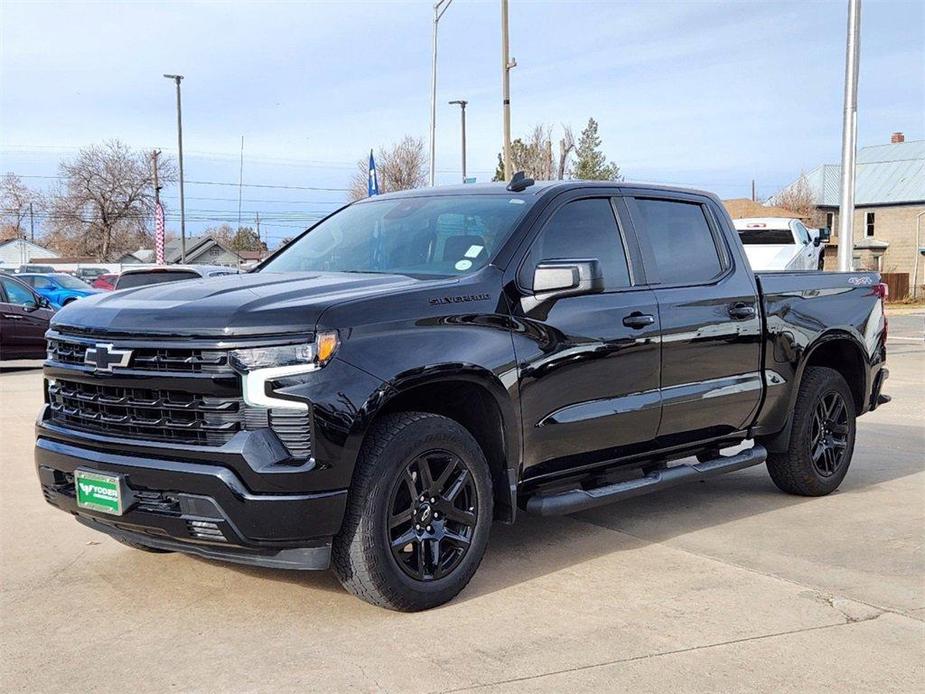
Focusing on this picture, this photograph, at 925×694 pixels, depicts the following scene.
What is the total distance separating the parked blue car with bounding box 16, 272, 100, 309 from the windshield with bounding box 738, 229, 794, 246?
19.1 m

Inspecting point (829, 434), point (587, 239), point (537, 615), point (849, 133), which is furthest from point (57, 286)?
point (537, 615)

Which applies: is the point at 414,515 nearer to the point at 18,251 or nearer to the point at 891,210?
the point at 891,210

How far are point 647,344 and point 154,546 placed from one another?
2685 millimetres

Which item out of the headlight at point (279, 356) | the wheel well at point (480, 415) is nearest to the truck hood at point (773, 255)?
the wheel well at point (480, 415)

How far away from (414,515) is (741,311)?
8.83 feet

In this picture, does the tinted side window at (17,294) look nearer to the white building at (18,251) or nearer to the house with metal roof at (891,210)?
the house with metal roof at (891,210)

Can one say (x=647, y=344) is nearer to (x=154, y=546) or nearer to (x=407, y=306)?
(x=407, y=306)

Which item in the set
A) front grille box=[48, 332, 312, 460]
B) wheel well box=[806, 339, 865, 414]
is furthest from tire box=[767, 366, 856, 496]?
front grille box=[48, 332, 312, 460]

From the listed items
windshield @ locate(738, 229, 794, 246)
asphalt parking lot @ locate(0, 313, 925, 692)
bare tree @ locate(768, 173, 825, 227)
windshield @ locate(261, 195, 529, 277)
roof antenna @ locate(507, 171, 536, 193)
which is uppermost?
bare tree @ locate(768, 173, 825, 227)

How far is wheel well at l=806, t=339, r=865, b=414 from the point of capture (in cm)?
720

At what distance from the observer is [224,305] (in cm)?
431

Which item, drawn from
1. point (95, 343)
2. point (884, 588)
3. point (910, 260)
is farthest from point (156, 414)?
point (910, 260)

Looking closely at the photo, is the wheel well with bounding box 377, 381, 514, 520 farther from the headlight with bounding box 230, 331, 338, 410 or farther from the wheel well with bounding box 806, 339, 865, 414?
the wheel well with bounding box 806, 339, 865, 414

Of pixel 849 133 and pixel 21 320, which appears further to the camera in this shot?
pixel 849 133
